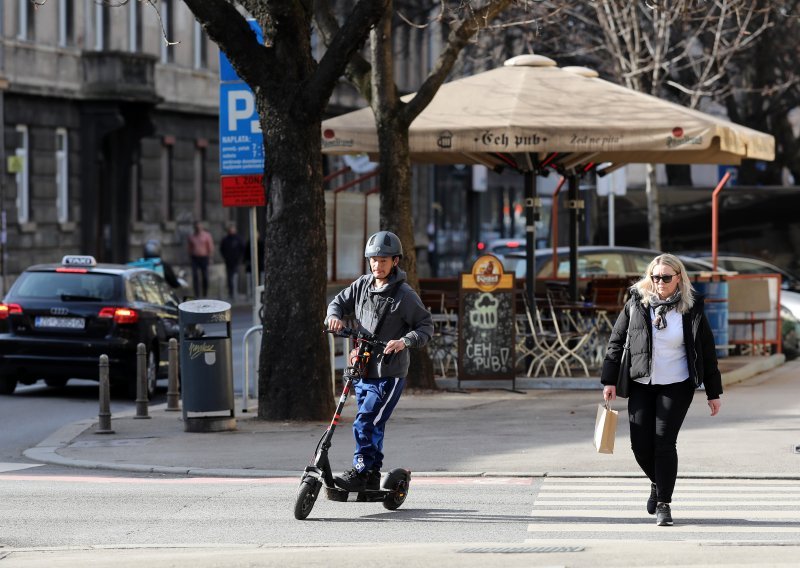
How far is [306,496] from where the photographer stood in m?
9.97

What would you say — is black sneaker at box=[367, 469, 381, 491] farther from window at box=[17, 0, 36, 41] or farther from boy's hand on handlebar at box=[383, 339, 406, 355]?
window at box=[17, 0, 36, 41]

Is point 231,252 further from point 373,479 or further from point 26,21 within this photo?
point 373,479

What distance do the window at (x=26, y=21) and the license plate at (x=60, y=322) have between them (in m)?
20.2

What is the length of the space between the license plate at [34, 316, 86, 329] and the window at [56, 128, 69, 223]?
2069 cm

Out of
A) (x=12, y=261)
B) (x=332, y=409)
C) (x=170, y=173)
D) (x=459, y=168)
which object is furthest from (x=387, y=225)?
(x=459, y=168)

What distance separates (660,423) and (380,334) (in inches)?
66.5

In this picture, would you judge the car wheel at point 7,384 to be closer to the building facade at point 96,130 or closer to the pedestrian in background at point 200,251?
the building facade at point 96,130

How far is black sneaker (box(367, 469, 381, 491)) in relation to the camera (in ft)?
33.7

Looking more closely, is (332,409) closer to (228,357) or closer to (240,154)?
(228,357)

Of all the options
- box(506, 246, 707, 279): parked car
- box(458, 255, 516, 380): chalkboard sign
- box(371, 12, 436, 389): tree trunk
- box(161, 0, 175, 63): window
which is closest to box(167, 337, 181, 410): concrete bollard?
box(371, 12, 436, 389): tree trunk

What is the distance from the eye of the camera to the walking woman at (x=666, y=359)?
31.9 ft

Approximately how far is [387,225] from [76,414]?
145 inches

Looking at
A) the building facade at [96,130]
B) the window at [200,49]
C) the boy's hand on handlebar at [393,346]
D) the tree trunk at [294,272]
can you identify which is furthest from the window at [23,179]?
the boy's hand on handlebar at [393,346]

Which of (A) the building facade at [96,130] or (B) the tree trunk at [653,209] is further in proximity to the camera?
(A) the building facade at [96,130]
